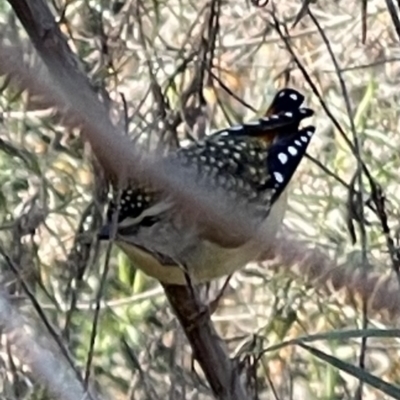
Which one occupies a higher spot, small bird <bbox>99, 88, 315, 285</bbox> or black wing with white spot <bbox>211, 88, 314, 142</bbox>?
black wing with white spot <bbox>211, 88, 314, 142</bbox>

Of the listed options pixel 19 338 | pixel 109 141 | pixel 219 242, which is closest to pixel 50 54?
pixel 219 242

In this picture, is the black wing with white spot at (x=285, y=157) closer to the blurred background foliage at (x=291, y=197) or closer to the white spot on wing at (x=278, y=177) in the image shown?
the white spot on wing at (x=278, y=177)

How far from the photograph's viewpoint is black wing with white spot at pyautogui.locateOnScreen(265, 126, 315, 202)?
Result: 1956mm

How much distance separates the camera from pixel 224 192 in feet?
5.05

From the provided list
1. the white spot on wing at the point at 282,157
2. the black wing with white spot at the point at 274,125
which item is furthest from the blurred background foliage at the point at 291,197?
the white spot on wing at the point at 282,157

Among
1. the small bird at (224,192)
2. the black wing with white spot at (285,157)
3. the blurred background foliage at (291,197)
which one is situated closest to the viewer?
the small bird at (224,192)

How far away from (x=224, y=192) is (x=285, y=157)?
462 mm

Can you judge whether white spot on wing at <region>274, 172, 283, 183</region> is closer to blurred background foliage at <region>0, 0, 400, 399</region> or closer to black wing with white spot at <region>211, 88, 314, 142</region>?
black wing with white spot at <region>211, 88, 314, 142</region>

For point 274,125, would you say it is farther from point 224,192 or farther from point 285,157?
point 224,192

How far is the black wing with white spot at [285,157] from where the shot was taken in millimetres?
1956

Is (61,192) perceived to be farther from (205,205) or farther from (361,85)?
(205,205)

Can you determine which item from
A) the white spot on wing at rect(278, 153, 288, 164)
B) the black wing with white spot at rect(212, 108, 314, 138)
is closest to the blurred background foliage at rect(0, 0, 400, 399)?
the black wing with white spot at rect(212, 108, 314, 138)

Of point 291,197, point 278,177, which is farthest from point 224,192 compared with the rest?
point 291,197

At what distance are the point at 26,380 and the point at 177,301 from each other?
811 millimetres
